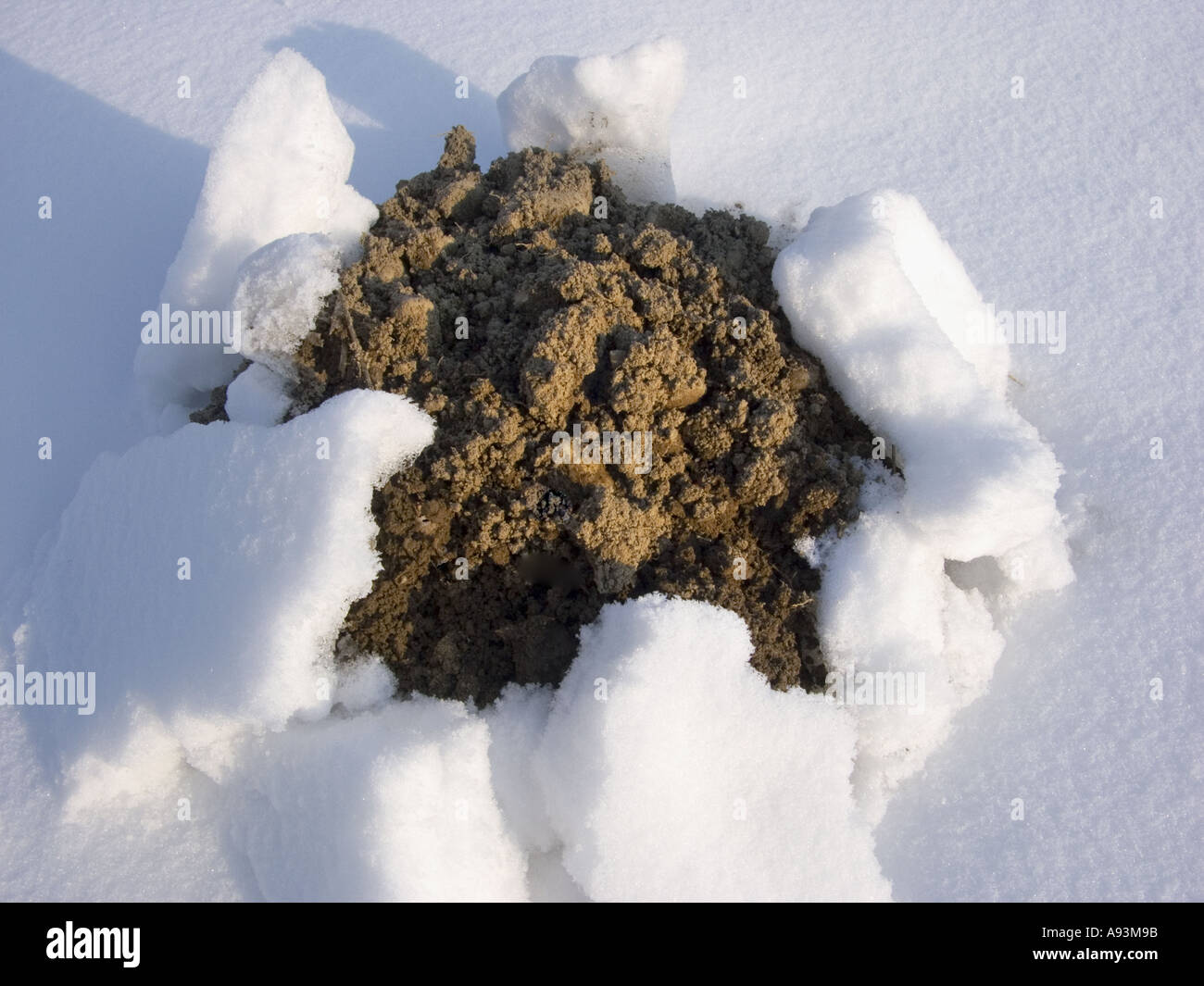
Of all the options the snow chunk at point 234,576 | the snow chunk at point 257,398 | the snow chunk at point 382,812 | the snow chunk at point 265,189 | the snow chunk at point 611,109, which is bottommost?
the snow chunk at point 382,812

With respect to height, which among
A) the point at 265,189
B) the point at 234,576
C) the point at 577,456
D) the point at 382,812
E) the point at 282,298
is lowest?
the point at 382,812

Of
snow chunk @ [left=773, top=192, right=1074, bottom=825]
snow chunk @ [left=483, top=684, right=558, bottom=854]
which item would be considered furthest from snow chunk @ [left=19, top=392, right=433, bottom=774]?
snow chunk @ [left=773, top=192, right=1074, bottom=825]

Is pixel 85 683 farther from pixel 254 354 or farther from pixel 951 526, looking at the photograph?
pixel 951 526

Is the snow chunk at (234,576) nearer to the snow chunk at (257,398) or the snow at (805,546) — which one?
the snow at (805,546)

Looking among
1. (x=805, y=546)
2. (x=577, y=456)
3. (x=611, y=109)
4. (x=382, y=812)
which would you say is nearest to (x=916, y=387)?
(x=805, y=546)

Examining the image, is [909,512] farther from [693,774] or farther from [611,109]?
[611,109]

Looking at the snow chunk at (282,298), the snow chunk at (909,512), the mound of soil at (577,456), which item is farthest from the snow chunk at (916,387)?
the snow chunk at (282,298)
